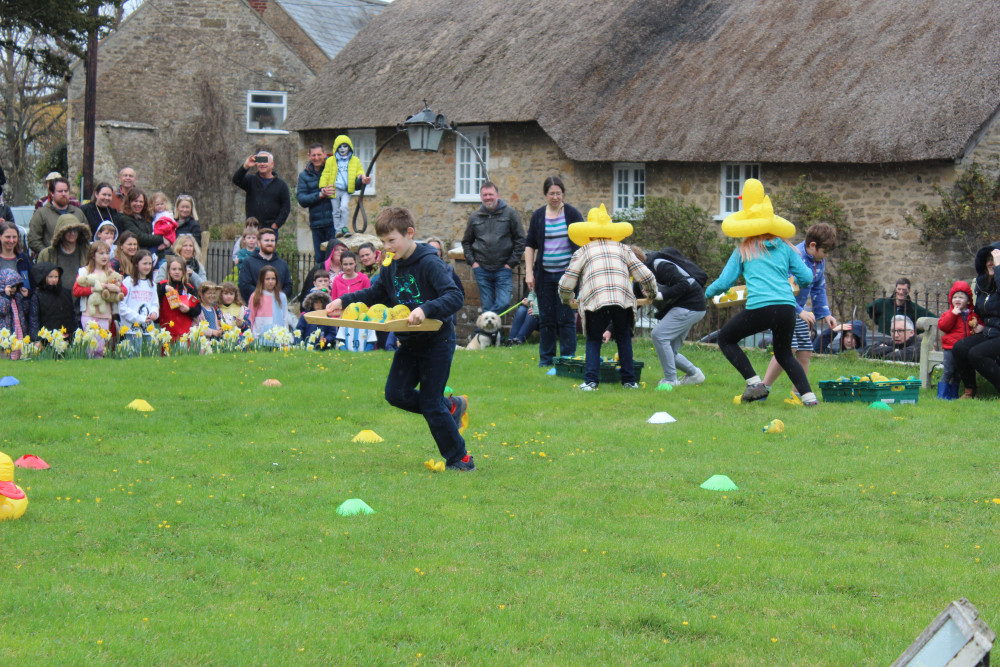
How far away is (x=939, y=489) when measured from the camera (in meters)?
7.67

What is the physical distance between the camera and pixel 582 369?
13.1 meters

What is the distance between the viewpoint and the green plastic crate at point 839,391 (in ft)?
37.6

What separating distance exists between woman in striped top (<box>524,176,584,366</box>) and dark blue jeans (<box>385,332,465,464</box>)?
536cm

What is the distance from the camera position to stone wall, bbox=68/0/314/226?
37.8m

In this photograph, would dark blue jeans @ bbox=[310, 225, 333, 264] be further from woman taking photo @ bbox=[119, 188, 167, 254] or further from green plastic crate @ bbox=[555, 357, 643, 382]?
green plastic crate @ bbox=[555, 357, 643, 382]

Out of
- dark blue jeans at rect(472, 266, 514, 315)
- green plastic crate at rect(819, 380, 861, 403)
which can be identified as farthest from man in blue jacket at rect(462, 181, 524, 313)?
green plastic crate at rect(819, 380, 861, 403)

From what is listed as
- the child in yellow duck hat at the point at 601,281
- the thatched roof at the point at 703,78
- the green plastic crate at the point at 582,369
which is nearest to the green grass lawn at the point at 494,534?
the child in yellow duck hat at the point at 601,281

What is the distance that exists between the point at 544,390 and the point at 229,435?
3.93 meters

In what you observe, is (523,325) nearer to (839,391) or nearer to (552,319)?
(552,319)

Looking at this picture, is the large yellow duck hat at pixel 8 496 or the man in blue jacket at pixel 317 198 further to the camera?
the man in blue jacket at pixel 317 198

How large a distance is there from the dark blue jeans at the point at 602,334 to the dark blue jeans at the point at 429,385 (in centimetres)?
407

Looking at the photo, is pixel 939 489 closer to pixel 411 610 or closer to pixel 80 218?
pixel 411 610

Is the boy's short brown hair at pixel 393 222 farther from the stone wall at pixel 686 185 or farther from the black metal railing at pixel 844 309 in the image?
the stone wall at pixel 686 185

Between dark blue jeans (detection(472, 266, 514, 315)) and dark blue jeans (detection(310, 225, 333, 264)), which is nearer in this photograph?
dark blue jeans (detection(472, 266, 514, 315))
